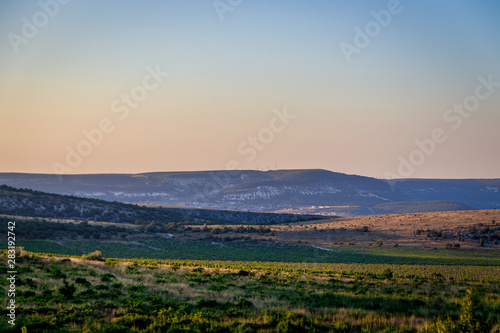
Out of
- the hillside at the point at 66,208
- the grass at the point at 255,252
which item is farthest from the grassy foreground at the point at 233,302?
the hillside at the point at 66,208

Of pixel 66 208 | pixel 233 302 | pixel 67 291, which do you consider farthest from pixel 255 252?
pixel 66 208

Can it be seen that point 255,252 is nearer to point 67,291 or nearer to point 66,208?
point 67,291

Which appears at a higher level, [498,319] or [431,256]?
[498,319]

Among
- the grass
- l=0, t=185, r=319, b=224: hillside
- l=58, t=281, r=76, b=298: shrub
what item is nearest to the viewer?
l=58, t=281, r=76, b=298: shrub

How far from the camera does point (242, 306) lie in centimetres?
1597

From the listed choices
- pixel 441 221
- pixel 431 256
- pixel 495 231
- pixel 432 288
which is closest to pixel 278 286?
pixel 432 288

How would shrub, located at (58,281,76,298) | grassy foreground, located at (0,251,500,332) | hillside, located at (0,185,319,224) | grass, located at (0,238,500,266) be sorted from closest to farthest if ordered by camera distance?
1. grassy foreground, located at (0,251,500,332)
2. shrub, located at (58,281,76,298)
3. grass, located at (0,238,500,266)
4. hillside, located at (0,185,319,224)

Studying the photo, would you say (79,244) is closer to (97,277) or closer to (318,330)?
(97,277)

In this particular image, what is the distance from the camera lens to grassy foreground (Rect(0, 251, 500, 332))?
12711mm

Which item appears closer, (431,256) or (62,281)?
(62,281)

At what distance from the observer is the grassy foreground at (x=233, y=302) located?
12.7m

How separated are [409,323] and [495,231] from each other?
59674 mm

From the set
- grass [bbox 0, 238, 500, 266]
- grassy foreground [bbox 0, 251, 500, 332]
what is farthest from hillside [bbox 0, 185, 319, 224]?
grassy foreground [bbox 0, 251, 500, 332]

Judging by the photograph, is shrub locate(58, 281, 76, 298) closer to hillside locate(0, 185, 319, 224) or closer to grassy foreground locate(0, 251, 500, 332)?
grassy foreground locate(0, 251, 500, 332)
